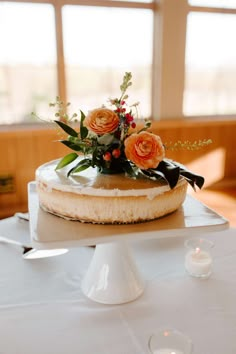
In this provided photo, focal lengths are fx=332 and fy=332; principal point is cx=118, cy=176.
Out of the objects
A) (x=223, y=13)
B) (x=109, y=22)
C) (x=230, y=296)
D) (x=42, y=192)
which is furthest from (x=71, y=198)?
(x=223, y=13)

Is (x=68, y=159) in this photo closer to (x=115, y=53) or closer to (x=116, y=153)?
(x=116, y=153)

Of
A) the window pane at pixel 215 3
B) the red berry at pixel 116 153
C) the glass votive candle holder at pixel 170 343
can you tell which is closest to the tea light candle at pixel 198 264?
the glass votive candle holder at pixel 170 343

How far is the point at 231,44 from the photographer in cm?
369

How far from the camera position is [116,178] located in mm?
Result: 949

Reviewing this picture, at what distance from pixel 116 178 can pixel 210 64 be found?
3.13 metres

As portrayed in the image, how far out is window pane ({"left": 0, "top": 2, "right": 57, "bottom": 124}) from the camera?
2861mm

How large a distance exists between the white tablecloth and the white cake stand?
36 millimetres

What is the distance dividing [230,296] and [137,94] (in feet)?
9.09

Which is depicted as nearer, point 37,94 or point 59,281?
point 59,281

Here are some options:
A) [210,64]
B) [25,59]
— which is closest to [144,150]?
[25,59]

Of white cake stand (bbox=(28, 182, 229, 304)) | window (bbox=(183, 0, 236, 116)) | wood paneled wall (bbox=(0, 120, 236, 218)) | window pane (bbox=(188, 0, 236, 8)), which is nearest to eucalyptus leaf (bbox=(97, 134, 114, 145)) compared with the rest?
white cake stand (bbox=(28, 182, 229, 304))

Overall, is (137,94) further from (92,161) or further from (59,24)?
(92,161)

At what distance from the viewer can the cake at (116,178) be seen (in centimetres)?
86

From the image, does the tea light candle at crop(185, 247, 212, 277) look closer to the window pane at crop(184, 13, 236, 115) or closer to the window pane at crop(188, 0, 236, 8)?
the window pane at crop(184, 13, 236, 115)
